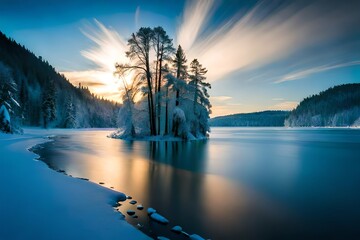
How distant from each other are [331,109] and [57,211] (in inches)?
6771

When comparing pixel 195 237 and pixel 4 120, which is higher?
pixel 4 120

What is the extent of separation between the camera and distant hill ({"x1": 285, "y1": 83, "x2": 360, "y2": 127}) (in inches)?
5035

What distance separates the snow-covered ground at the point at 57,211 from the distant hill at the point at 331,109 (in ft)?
509

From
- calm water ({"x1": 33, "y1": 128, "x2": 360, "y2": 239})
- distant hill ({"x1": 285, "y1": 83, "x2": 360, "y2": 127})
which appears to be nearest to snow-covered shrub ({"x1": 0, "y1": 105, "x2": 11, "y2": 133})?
calm water ({"x1": 33, "y1": 128, "x2": 360, "y2": 239})

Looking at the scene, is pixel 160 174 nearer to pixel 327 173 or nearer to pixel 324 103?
pixel 327 173

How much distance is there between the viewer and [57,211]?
420 centimetres

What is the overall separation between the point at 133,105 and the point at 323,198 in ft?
83.5

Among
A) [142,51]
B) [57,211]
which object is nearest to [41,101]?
[142,51]

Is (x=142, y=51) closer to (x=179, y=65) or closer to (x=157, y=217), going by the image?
(x=179, y=65)

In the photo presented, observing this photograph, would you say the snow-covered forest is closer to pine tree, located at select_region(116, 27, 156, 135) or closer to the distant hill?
pine tree, located at select_region(116, 27, 156, 135)

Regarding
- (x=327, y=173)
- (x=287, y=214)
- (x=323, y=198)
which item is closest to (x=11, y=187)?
(x=287, y=214)

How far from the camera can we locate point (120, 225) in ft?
12.8

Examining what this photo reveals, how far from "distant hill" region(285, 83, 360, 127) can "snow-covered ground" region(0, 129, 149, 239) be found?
509 ft

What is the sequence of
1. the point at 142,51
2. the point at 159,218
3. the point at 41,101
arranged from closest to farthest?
the point at 159,218 → the point at 142,51 → the point at 41,101
